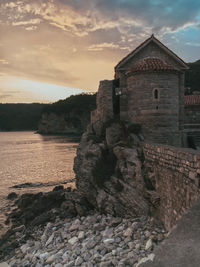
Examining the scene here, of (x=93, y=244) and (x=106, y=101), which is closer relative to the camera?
(x=93, y=244)

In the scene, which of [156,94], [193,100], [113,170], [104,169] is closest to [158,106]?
[156,94]

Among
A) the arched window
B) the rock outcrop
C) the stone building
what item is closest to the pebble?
the rock outcrop

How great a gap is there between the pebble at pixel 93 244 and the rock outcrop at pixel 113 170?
2.56ft

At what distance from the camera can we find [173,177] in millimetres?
9539

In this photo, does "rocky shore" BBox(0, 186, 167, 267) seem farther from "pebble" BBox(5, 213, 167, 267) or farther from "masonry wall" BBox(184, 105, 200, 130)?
"masonry wall" BBox(184, 105, 200, 130)

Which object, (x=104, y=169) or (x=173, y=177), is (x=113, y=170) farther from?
(x=173, y=177)

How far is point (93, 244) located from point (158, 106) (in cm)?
996

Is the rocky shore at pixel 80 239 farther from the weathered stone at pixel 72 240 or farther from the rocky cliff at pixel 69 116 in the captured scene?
the rocky cliff at pixel 69 116

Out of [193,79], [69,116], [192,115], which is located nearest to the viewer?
[192,115]

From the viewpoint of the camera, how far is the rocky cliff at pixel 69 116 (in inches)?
5527

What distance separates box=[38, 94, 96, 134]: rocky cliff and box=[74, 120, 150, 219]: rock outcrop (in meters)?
122

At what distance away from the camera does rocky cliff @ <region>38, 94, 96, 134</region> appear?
140 meters

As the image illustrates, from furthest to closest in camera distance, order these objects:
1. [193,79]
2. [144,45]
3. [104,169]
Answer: [193,79], [144,45], [104,169]

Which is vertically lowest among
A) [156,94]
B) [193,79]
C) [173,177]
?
[173,177]
